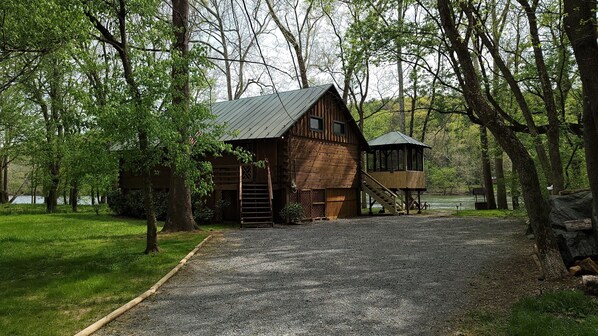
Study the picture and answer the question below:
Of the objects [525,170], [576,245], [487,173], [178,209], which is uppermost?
[487,173]

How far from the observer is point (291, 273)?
815 centimetres

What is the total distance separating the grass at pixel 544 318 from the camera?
462 cm

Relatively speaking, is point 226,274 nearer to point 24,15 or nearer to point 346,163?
point 24,15

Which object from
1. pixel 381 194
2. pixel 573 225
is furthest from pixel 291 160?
pixel 573 225

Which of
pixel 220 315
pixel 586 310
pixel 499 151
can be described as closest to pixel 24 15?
pixel 220 315

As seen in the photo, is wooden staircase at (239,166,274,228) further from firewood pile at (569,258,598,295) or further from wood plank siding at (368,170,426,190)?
firewood pile at (569,258,598,295)

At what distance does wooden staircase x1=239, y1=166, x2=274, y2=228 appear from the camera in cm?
1670

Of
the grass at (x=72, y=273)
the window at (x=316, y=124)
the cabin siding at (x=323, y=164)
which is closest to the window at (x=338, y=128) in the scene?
the cabin siding at (x=323, y=164)

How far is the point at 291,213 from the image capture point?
689 inches

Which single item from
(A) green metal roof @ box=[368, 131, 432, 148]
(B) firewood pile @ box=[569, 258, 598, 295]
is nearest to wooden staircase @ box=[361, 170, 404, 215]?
(A) green metal roof @ box=[368, 131, 432, 148]

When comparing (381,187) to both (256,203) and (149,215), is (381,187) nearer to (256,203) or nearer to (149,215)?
(256,203)

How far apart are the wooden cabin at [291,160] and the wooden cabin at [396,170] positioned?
136cm

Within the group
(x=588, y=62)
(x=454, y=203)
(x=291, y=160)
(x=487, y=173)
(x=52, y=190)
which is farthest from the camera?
(x=454, y=203)

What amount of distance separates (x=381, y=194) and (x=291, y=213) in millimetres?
7796
